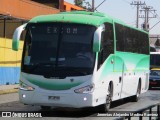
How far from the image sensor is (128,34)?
19281 millimetres

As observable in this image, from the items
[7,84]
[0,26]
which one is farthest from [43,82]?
[0,26]

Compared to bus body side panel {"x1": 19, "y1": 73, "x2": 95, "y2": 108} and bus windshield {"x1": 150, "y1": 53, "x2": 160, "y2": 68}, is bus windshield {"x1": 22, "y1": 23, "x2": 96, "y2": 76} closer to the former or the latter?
bus body side panel {"x1": 19, "y1": 73, "x2": 95, "y2": 108}

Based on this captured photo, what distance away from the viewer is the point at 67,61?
563 inches

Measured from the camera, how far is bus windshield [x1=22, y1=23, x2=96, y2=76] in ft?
46.8

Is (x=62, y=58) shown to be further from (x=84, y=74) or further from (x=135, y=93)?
(x=135, y=93)

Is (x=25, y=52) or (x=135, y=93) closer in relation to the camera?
(x=25, y=52)

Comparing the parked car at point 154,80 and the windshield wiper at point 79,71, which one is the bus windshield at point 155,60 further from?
the windshield wiper at point 79,71

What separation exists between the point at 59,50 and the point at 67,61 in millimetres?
420

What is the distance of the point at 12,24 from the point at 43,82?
95.5 feet

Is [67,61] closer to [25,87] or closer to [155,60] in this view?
[25,87]

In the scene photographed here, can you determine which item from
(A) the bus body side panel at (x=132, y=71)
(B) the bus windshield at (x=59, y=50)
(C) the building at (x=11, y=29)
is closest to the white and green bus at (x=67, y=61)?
(B) the bus windshield at (x=59, y=50)

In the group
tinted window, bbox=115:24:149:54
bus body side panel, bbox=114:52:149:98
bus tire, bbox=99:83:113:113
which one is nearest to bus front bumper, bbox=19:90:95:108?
bus tire, bbox=99:83:113:113

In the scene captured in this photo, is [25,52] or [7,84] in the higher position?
[25,52]

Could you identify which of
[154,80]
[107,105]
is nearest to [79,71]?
[107,105]
